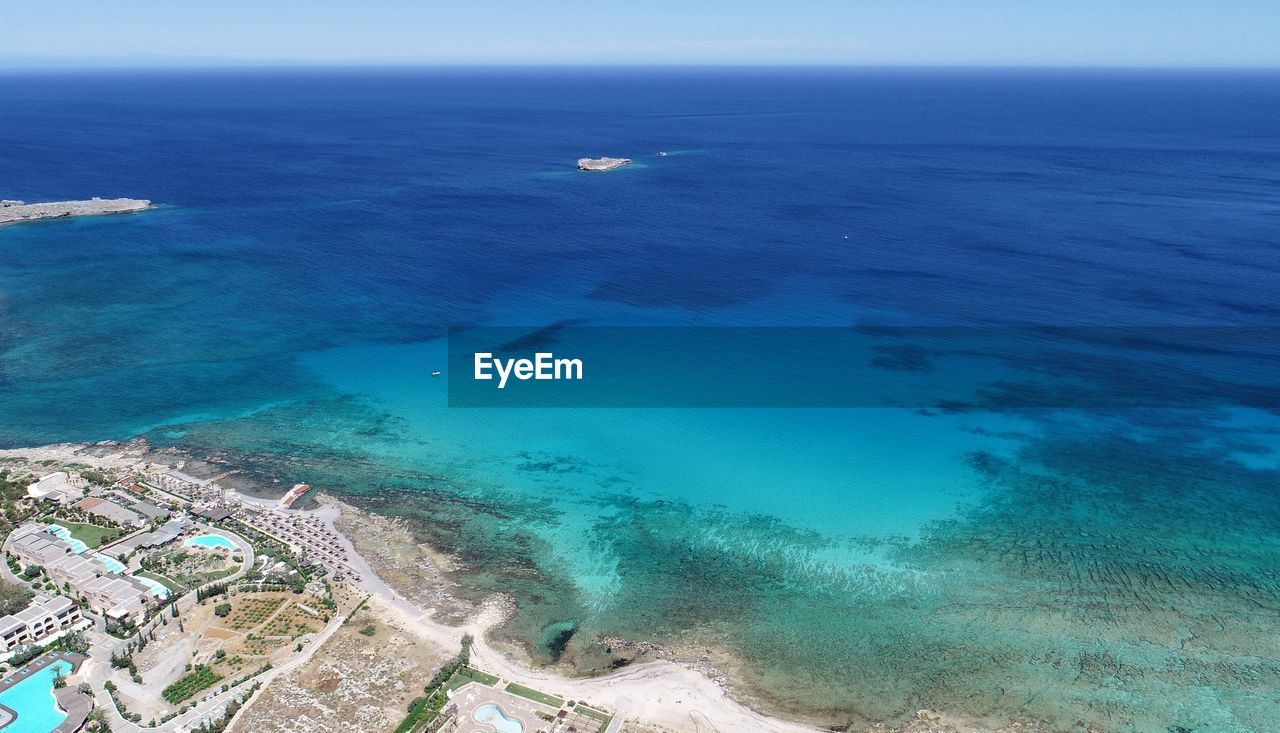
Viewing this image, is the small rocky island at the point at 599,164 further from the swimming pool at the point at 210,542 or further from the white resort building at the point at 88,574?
the white resort building at the point at 88,574

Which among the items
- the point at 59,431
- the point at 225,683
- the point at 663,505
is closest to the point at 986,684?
the point at 663,505

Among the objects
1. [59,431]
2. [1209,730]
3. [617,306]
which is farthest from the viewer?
[617,306]

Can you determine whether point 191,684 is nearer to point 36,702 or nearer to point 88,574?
point 36,702

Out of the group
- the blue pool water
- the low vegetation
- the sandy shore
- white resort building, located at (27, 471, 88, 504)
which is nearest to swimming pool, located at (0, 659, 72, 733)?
the low vegetation

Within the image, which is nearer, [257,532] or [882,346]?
[257,532]

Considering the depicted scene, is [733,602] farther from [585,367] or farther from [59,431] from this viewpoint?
[59,431]

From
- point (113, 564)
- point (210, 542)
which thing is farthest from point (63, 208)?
point (113, 564)

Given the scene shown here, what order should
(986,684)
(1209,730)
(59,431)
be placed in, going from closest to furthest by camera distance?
(1209,730) → (986,684) → (59,431)
